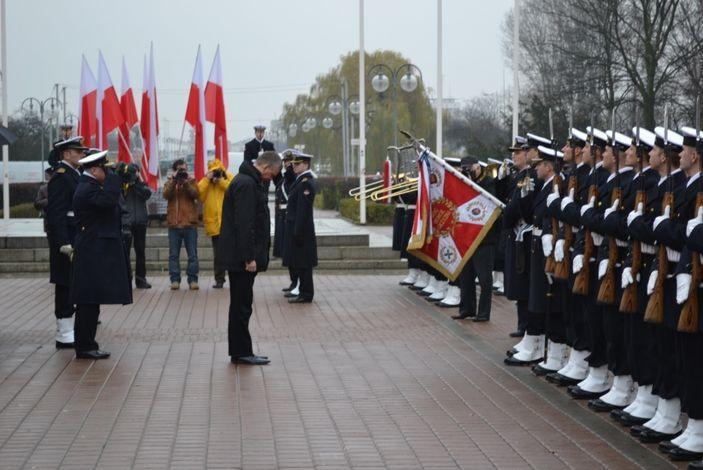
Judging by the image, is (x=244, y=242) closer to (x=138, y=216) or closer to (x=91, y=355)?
(x=91, y=355)

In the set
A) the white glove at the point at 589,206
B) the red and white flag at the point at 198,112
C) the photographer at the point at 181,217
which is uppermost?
the red and white flag at the point at 198,112

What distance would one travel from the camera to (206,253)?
909 inches

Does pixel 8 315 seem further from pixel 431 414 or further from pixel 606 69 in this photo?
pixel 606 69

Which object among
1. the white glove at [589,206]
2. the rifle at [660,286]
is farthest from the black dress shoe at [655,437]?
the white glove at [589,206]

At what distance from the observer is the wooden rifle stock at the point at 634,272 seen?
860 centimetres

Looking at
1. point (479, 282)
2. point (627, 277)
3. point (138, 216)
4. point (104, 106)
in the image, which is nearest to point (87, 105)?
point (104, 106)

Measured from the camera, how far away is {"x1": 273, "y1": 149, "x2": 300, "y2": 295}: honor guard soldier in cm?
1797

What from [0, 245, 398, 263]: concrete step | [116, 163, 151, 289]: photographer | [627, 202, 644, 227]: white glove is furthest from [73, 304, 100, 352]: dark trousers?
[0, 245, 398, 263]: concrete step

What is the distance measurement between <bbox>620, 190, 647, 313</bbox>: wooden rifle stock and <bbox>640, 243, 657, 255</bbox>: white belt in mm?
30

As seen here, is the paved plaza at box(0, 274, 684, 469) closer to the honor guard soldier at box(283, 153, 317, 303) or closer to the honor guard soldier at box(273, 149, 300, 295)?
the honor guard soldier at box(283, 153, 317, 303)

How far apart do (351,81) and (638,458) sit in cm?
7897

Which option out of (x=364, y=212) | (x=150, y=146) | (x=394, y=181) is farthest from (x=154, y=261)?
(x=364, y=212)

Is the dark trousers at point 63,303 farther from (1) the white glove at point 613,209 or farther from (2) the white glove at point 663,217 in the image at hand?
(2) the white glove at point 663,217

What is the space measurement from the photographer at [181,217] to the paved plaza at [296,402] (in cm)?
355
